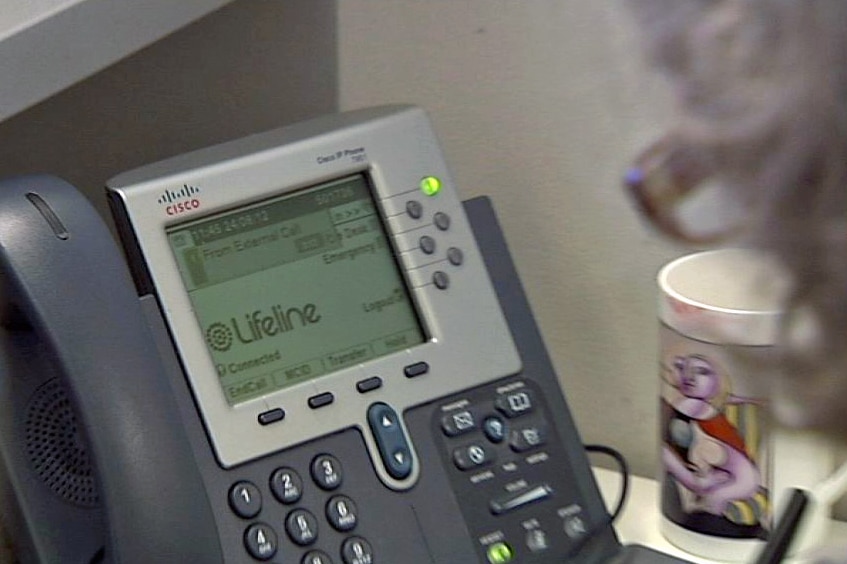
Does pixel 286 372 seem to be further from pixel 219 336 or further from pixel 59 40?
pixel 59 40

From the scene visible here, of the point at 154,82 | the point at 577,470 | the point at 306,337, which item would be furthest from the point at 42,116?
the point at 577,470

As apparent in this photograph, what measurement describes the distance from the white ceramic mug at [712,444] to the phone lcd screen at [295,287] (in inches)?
5.3

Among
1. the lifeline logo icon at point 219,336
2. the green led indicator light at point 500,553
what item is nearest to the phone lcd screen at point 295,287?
the lifeline logo icon at point 219,336

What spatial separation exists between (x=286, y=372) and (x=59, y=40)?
0.17 metres

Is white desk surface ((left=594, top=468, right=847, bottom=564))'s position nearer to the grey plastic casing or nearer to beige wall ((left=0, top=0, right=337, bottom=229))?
the grey plastic casing

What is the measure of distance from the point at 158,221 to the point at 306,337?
0.28 feet

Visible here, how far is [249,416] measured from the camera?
0.56 meters

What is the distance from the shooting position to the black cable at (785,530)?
0.57 m

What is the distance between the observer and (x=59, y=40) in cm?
53

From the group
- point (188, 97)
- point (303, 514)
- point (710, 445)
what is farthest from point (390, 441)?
point (188, 97)

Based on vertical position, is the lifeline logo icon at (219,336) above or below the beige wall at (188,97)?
below

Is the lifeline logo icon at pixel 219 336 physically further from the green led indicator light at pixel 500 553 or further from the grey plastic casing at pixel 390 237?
the green led indicator light at pixel 500 553

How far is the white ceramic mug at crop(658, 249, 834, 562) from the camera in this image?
0.62 m

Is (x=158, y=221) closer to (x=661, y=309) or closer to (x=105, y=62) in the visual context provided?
(x=105, y=62)
